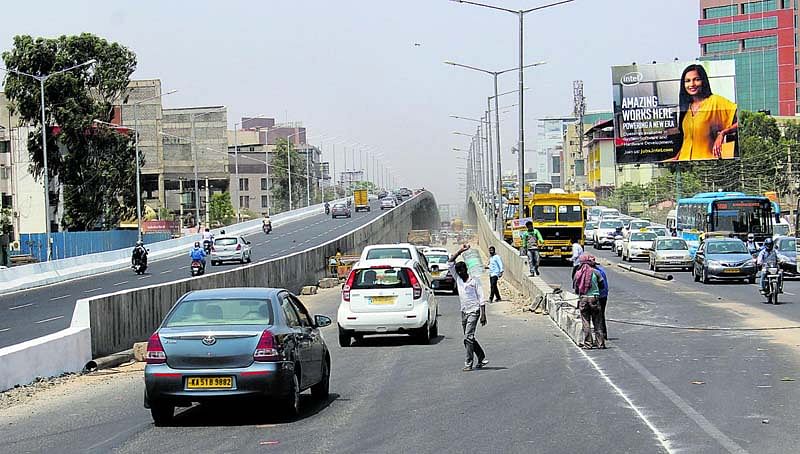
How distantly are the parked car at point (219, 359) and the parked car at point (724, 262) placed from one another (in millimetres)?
28565

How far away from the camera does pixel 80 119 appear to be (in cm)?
8038

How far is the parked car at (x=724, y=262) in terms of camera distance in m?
37.9

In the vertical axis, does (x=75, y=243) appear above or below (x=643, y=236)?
below

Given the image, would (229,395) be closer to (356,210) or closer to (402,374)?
(402,374)

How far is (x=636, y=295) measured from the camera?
107ft

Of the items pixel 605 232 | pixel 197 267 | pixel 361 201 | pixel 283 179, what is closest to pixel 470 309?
pixel 197 267

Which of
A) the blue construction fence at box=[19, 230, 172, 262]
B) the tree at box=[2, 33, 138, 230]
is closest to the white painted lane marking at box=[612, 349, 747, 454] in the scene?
the blue construction fence at box=[19, 230, 172, 262]

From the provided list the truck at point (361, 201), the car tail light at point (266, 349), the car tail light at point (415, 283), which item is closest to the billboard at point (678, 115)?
the car tail light at point (415, 283)

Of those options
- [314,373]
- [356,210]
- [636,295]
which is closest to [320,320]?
[314,373]

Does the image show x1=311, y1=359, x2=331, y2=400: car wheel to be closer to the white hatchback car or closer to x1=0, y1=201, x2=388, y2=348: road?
the white hatchback car

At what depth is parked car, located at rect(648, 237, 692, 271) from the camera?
152 feet

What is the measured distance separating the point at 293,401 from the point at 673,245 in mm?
37764

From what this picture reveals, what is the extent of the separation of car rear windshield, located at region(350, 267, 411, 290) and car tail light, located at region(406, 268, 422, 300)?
1.7 inches

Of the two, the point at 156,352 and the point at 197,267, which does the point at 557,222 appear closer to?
the point at 197,267
